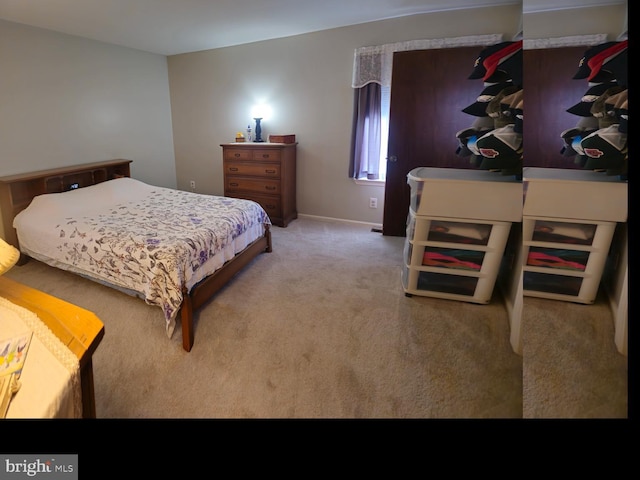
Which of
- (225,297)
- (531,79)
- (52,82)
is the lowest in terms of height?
(225,297)

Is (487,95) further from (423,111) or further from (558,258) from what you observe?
(423,111)

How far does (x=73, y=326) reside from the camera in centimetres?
67

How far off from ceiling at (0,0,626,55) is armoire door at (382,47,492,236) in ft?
1.18

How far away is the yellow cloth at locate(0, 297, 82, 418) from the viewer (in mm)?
509

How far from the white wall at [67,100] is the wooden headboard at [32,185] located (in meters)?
0.05

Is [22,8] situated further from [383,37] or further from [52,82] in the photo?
[383,37]

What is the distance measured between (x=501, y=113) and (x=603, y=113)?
187mm

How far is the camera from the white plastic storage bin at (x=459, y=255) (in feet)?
1.80

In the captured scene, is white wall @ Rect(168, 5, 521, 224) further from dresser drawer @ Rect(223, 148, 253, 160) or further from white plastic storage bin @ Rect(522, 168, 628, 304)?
white plastic storage bin @ Rect(522, 168, 628, 304)

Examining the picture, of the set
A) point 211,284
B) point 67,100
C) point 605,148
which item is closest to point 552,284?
point 605,148
